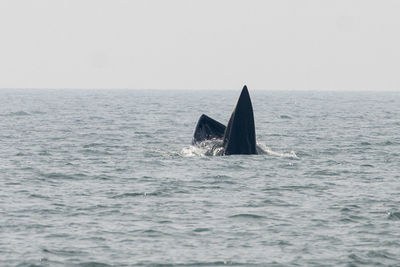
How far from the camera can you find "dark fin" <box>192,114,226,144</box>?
1188 inches

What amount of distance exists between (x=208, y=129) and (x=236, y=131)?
8.92 feet

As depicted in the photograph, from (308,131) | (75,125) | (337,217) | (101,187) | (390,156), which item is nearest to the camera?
(337,217)

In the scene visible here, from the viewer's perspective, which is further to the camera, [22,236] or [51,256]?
[22,236]

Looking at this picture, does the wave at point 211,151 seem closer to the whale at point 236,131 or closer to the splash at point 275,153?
the splash at point 275,153

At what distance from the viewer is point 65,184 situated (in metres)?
23.6

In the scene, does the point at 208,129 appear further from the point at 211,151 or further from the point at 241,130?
the point at 241,130

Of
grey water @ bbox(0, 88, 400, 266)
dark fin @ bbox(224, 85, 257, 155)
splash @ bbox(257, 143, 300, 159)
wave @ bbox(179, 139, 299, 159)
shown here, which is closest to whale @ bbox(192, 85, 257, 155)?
dark fin @ bbox(224, 85, 257, 155)

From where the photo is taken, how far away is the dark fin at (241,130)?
2714 centimetres

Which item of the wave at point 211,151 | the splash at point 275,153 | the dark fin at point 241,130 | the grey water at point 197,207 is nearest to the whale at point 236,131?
the dark fin at point 241,130

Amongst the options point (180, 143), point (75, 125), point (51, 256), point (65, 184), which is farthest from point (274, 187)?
point (75, 125)

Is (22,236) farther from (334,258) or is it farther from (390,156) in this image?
(390,156)

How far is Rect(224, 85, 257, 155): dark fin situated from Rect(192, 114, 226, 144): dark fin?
3.62 feet

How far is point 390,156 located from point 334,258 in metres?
17.6

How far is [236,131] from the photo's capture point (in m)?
27.8
